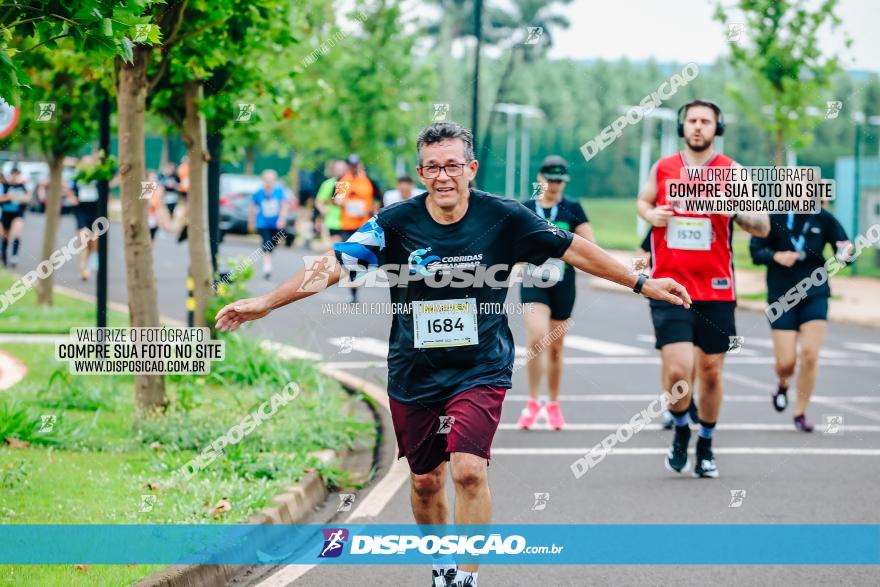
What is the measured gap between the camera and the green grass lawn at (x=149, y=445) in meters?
6.83

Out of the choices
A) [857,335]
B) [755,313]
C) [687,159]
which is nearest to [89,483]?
[687,159]

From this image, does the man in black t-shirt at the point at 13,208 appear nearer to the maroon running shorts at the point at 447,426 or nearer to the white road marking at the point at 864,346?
the white road marking at the point at 864,346

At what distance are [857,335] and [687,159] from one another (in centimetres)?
1235

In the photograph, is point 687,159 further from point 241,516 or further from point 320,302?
point 320,302

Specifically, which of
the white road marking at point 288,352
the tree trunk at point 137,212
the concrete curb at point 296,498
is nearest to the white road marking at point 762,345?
the concrete curb at point 296,498

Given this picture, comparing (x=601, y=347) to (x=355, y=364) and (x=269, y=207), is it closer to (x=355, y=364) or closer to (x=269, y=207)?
(x=355, y=364)

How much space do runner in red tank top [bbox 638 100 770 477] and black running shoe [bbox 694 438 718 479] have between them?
0.30 m

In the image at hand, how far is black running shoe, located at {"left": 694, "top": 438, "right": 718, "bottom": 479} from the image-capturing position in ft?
28.4

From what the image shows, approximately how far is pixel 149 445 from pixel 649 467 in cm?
340

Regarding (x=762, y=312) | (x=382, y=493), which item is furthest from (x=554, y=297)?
(x=762, y=312)

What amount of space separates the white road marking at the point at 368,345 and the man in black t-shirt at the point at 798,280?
5576 millimetres

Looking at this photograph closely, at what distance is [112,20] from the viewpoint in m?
5.78

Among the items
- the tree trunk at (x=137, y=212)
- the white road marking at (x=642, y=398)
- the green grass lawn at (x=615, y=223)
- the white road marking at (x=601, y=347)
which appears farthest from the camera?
the green grass lawn at (x=615, y=223)

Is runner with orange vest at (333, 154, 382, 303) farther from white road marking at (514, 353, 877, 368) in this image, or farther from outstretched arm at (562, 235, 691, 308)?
outstretched arm at (562, 235, 691, 308)
